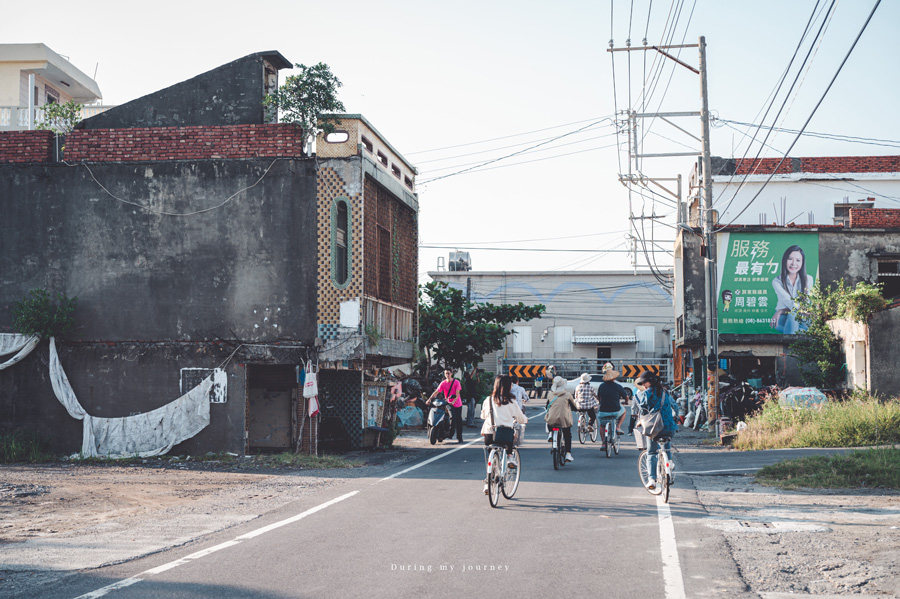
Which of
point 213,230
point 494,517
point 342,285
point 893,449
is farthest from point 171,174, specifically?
point 893,449

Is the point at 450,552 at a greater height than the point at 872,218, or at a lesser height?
lesser

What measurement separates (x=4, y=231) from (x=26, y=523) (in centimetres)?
1153

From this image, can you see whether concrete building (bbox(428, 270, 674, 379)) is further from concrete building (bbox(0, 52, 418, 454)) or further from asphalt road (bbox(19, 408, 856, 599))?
asphalt road (bbox(19, 408, 856, 599))

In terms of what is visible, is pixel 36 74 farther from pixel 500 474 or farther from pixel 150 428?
pixel 500 474

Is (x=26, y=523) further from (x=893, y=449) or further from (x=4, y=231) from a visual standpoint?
(x=893, y=449)

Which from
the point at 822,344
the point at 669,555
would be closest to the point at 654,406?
the point at 669,555

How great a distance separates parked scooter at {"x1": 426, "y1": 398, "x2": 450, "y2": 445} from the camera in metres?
22.5

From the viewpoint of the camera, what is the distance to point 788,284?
3100 centimetres

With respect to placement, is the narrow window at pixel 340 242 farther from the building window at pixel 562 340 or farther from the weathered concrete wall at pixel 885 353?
the building window at pixel 562 340

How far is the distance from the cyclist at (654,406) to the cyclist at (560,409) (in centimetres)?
324

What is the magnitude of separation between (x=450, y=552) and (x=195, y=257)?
43.7ft

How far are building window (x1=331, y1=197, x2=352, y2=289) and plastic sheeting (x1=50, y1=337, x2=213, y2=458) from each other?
3670 millimetres

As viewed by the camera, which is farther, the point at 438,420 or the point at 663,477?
the point at 438,420

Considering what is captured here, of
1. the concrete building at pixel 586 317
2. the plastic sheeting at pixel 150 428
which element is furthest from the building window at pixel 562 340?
the plastic sheeting at pixel 150 428
